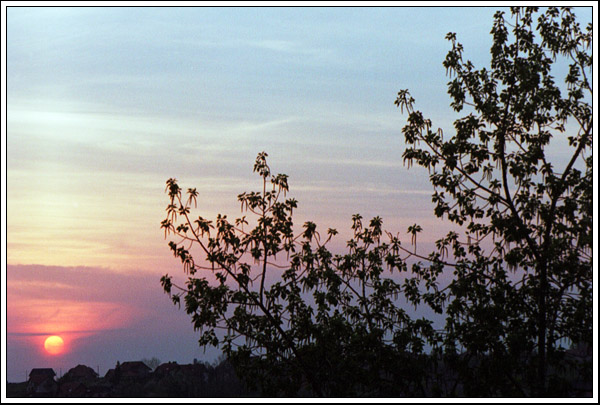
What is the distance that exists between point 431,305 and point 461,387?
1.45 m

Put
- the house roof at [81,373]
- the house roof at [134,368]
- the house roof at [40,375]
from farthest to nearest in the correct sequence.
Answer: the house roof at [81,373], the house roof at [134,368], the house roof at [40,375]

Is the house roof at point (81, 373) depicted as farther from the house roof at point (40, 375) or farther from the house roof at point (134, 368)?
the house roof at point (134, 368)

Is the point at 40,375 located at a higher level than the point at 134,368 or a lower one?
lower

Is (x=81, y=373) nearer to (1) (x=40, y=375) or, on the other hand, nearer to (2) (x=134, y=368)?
(1) (x=40, y=375)

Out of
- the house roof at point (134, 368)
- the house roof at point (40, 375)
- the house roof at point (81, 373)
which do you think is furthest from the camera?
the house roof at point (81, 373)

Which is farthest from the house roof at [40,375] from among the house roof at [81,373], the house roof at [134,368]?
the house roof at [134,368]

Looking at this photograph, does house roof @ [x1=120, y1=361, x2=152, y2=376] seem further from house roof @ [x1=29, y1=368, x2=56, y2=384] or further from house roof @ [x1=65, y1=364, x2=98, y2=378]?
house roof @ [x1=29, y1=368, x2=56, y2=384]

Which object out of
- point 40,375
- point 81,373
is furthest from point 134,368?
point 81,373

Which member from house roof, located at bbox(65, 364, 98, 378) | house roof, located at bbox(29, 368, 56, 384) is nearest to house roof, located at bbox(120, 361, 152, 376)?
house roof, located at bbox(65, 364, 98, 378)

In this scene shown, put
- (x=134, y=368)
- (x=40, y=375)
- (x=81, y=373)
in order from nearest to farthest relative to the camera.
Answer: (x=134, y=368) < (x=40, y=375) < (x=81, y=373)

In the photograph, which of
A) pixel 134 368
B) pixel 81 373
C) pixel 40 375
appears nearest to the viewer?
pixel 134 368

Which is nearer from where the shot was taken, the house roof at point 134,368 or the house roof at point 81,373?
the house roof at point 134,368

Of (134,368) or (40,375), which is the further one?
(40,375)

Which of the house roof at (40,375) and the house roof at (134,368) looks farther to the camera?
the house roof at (134,368)
